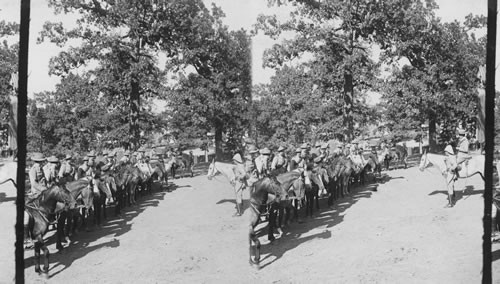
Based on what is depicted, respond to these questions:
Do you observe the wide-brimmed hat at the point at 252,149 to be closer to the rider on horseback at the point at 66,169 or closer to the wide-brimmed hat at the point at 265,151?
the wide-brimmed hat at the point at 265,151

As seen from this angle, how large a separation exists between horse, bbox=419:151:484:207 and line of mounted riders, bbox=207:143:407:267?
0.87 metres

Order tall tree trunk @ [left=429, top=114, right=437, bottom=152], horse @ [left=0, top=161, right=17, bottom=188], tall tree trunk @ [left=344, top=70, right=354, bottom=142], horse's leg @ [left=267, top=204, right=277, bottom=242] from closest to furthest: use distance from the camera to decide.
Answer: horse @ [left=0, top=161, right=17, bottom=188], horse's leg @ [left=267, top=204, right=277, bottom=242], tall tree trunk @ [left=429, top=114, right=437, bottom=152], tall tree trunk @ [left=344, top=70, right=354, bottom=142]

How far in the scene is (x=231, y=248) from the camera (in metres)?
6.98

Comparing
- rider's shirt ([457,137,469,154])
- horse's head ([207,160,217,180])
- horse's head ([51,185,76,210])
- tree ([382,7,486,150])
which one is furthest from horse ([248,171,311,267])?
rider's shirt ([457,137,469,154])

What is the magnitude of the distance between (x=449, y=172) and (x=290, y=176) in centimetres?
292

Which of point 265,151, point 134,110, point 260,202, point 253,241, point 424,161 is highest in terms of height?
point 134,110

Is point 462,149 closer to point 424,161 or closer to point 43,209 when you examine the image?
point 424,161

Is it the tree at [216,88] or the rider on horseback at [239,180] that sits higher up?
the tree at [216,88]

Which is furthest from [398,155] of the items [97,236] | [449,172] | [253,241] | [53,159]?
[53,159]

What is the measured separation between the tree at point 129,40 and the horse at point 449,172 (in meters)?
4.98

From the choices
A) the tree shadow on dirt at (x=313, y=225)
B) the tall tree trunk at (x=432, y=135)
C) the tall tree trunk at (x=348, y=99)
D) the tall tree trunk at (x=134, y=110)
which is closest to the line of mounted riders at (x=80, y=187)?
the tall tree trunk at (x=134, y=110)

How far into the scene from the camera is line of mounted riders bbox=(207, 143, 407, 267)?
24.1 feet

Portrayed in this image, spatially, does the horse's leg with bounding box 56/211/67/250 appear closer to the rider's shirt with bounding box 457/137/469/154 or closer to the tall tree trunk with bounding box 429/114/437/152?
the tall tree trunk with bounding box 429/114/437/152

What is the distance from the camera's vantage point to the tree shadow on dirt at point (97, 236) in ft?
22.8
